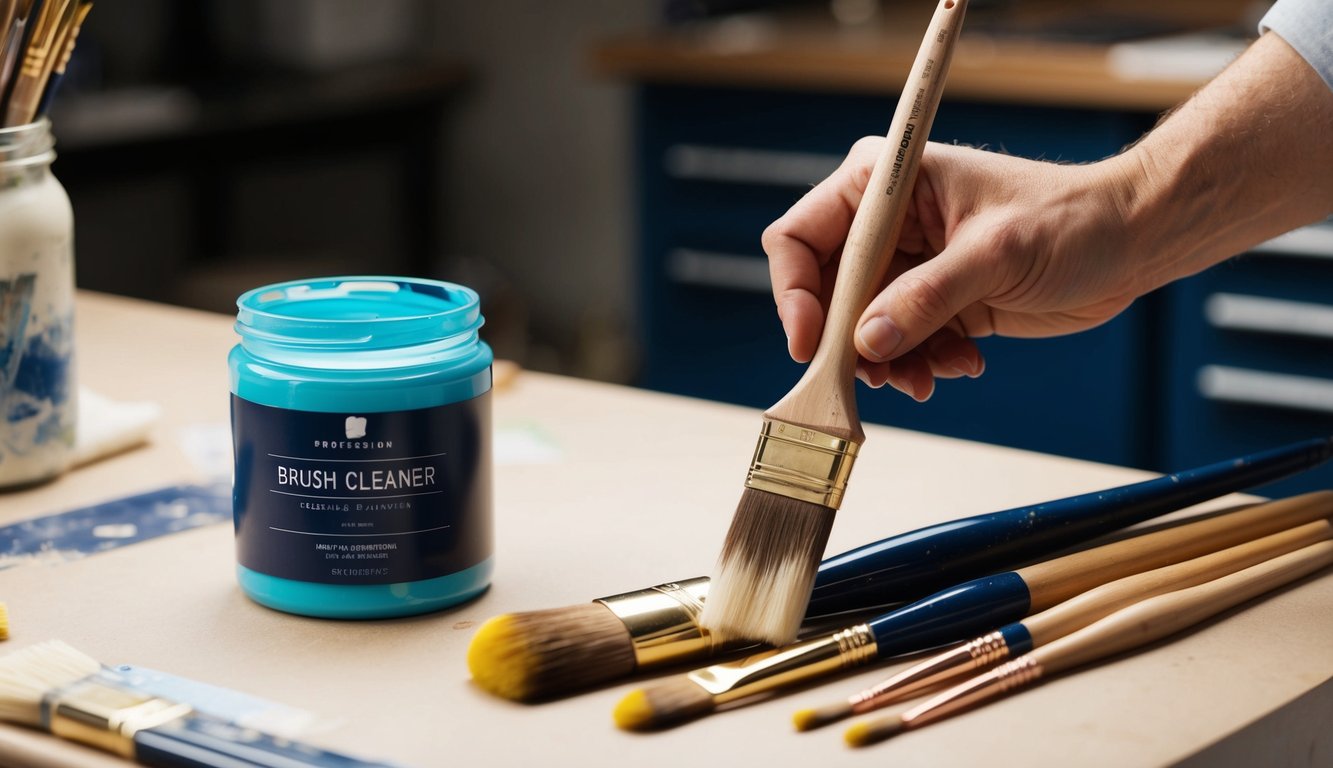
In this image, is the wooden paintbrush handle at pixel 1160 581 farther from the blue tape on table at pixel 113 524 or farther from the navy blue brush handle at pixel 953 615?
the blue tape on table at pixel 113 524

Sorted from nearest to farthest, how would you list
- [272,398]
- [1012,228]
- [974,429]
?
1. [272,398]
2. [1012,228]
3. [974,429]

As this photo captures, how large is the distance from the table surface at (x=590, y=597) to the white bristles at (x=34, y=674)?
0.03 ft

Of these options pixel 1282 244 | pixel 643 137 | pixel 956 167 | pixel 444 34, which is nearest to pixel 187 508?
pixel 956 167

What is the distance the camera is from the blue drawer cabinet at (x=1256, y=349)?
200 centimetres

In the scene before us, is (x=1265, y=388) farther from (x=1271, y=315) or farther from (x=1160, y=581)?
(x=1160, y=581)

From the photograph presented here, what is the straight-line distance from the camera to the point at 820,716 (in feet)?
2.13

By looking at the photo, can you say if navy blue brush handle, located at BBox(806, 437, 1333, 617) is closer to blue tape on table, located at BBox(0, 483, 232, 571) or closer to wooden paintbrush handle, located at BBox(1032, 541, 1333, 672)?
wooden paintbrush handle, located at BBox(1032, 541, 1333, 672)

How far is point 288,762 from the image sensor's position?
1.99 feet

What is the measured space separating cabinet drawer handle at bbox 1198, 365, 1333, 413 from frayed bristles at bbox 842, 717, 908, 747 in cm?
156

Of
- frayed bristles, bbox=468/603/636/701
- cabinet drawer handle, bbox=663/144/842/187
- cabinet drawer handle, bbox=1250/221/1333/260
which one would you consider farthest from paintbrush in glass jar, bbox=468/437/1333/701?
cabinet drawer handle, bbox=663/144/842/187

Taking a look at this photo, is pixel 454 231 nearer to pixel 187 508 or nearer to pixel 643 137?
pixel 643 137

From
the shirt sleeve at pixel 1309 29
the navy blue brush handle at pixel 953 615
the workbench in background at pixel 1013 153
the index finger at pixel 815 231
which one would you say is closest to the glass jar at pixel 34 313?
the index finger at pixel 815 231

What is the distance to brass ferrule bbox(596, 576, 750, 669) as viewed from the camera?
701mm

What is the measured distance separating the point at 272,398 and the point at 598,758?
254 millimetres
